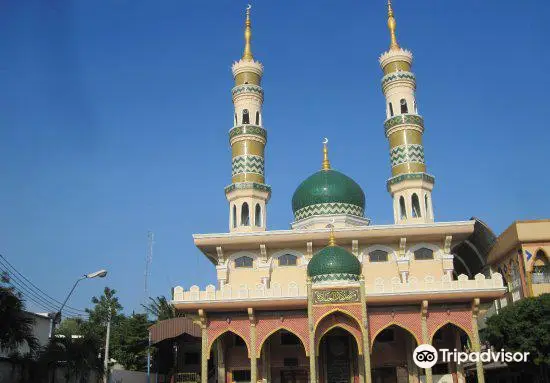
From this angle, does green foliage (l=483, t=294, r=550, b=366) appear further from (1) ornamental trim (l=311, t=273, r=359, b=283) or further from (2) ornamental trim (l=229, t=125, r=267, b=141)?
(2) ornamental trim (l=229, t=125, r=267, b=141)

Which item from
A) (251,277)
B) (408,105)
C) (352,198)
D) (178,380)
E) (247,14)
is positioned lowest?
(178,380)

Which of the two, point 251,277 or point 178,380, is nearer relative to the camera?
point 251,277

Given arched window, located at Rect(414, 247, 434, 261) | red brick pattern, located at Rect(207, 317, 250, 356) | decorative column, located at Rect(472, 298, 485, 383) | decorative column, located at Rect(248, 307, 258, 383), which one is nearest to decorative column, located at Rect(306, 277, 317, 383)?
decorative column, located at Rect(248, 307, 258, 383)

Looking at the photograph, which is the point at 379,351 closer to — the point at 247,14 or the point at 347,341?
the point at 347,341

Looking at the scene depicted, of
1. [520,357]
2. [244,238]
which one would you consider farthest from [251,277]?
[520,357]

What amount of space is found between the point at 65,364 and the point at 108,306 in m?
20.5

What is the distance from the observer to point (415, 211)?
2789 centimetres

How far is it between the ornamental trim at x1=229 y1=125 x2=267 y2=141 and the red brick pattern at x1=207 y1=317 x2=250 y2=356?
11177mm

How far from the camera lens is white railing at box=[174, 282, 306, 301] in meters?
22.4

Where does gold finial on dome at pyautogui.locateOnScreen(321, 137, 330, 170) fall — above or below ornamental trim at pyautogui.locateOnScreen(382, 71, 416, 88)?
below

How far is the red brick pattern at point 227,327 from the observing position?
22.8 meters

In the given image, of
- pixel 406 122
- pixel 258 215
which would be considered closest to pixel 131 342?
pixel 258 215

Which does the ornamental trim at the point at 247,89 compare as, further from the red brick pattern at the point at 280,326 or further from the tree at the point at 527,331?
the tree at the point at 527,331

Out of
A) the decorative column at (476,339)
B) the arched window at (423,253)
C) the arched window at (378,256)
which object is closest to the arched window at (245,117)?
the arched window at (378,256)
